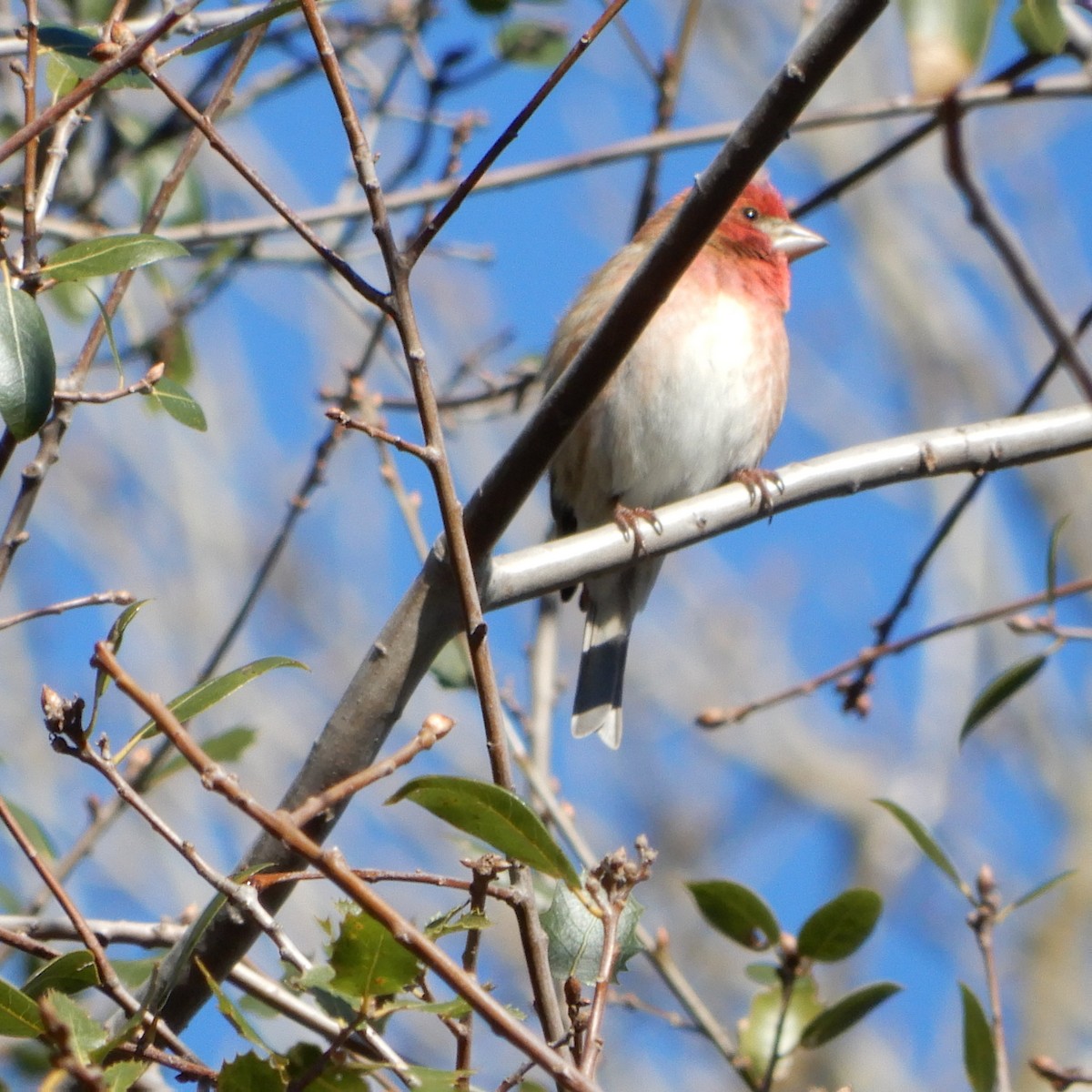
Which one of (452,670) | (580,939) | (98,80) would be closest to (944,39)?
(98,80)

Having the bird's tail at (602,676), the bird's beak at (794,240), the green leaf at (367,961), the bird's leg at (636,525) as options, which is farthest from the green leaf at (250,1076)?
the bird's beak at (794,240)

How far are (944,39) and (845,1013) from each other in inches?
80.9

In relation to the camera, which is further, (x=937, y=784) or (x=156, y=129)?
(x=937, y=784)

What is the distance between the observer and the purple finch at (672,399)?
4.90m

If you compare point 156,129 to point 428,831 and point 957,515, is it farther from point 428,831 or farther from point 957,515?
point 428,831

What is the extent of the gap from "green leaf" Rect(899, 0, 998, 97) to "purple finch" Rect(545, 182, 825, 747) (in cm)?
274

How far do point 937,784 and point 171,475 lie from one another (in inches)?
251

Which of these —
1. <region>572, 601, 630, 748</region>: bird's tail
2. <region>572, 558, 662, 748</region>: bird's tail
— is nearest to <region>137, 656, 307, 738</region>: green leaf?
<region>572, 601, 630, 748</region>: bird's tail

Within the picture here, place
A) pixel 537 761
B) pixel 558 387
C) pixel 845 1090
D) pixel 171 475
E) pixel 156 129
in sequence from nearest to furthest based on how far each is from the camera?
pixel 845 1090 → pixel 558 387 → pixel 537 761 → pixel 156 129 → pixel 171 475

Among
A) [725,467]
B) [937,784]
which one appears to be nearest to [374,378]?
[725,467]

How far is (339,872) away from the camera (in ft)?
5.08

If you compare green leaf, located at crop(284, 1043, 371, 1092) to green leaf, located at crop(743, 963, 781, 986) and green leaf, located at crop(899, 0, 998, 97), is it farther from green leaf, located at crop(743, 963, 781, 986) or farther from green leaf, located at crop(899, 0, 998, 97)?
green leaf, located at crop(743, 963, 781, 986)

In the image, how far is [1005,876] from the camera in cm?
1490

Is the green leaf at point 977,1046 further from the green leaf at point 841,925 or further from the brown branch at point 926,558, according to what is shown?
the brown branch at point 926,558
